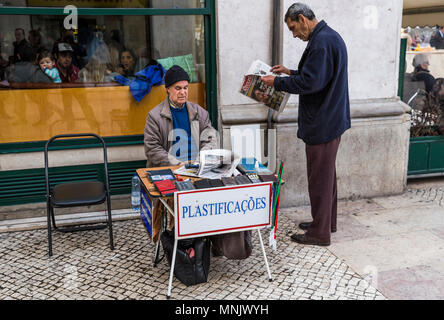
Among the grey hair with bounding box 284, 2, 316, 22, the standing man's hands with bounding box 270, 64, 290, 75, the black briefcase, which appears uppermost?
the grey hair with bounding box 284, 2, 316, 22

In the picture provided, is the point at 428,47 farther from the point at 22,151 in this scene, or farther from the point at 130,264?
the point at 22,151

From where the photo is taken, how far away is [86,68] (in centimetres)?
517

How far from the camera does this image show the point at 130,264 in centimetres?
408

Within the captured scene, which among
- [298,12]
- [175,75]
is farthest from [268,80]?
[175,75]

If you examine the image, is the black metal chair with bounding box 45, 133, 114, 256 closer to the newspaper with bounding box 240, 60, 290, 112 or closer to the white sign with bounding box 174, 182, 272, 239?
the white sign with bounding box 174, 182, 272, 239

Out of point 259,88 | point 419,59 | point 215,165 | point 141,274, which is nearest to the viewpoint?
point 215,165

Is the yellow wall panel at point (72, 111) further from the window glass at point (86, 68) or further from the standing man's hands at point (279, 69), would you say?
the standing man's hands at point (279, 69)

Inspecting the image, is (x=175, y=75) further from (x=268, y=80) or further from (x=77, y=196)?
(x=77, y=196)

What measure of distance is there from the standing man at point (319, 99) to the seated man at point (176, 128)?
75cm

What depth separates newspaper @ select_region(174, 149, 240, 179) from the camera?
3.63 m

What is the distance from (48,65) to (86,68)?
396mm

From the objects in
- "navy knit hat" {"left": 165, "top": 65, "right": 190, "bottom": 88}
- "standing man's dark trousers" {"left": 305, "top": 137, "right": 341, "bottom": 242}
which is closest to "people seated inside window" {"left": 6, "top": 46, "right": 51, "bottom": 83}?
"navy knit hat" {"left": 165, "top": 65, "right": 190, "bottom": 88}

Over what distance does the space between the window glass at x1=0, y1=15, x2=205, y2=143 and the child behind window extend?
0.03ft

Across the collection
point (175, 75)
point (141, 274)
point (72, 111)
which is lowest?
point (141, 274)
